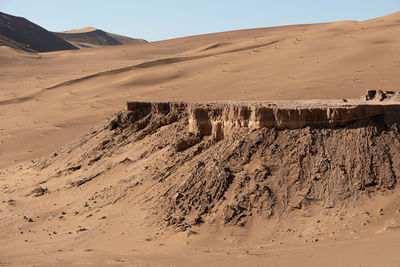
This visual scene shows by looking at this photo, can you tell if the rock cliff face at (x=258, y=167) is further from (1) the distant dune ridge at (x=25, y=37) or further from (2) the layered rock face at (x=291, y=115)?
(1) the distant dune ridge at (x=25, y=37)

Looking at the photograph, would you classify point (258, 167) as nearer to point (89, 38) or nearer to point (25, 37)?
point (25, 37)

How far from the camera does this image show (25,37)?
229 feet

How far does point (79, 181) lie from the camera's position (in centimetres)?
1317

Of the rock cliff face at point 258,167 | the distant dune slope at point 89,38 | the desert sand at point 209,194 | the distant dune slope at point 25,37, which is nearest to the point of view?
the desert sand at point 209,194

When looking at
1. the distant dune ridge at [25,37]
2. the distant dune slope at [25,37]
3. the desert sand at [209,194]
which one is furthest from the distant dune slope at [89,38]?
the desert sand at [209,194]

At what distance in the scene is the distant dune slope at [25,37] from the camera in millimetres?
64875

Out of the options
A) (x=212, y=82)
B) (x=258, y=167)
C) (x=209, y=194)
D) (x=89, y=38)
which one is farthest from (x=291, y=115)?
(x=89, y=38)

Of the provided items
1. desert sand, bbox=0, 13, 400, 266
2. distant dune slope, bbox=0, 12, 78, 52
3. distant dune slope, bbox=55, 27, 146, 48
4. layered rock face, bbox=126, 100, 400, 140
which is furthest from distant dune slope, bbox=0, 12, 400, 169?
distant dune slope, bbox=55, 27, 146, 48

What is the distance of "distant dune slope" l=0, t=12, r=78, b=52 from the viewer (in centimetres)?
6488

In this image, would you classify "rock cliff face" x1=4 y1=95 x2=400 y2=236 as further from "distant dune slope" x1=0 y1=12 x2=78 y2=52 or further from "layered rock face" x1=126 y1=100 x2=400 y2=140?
"distant dune slope" x1=0 y1=12 x2=78 y2=52

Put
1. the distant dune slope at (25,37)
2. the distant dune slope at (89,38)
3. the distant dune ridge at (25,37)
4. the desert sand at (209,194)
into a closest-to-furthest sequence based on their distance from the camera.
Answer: the desert sand at (209,194), the distant dune ridge at (25,37), the distant dune slope at (25,37), the distant dune slope at (89,38)

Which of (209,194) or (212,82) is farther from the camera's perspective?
(212,82)

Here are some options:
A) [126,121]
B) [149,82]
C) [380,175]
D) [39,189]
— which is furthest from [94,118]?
[380,175]

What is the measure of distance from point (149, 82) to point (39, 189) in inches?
721
